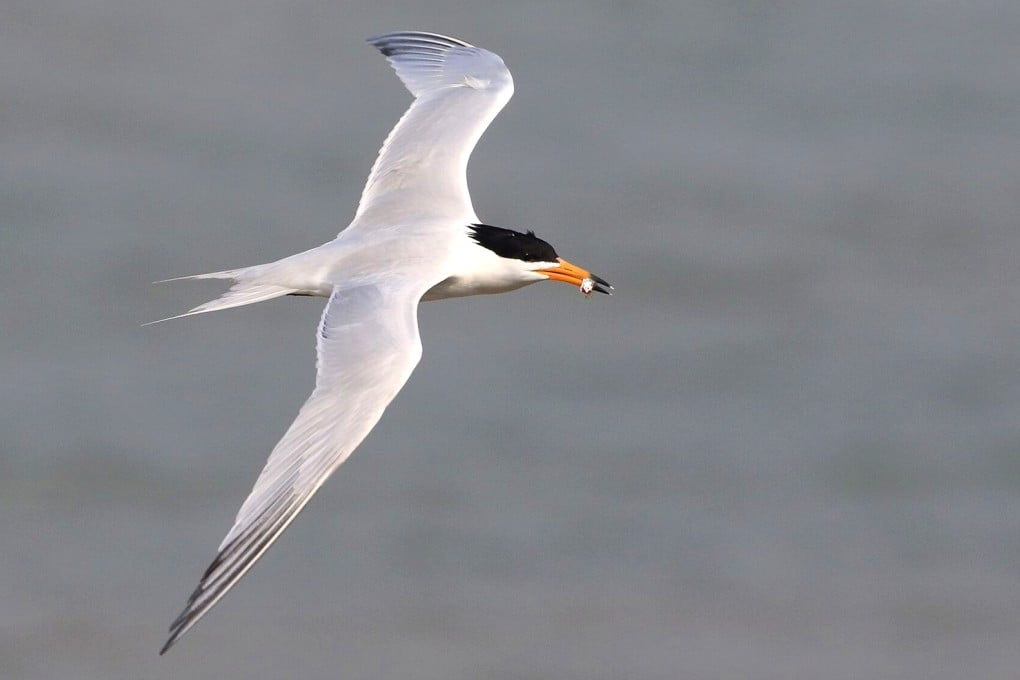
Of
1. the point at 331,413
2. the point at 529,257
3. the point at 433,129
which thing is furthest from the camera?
the point at 433,129

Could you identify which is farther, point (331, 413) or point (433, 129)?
point (433, 129)

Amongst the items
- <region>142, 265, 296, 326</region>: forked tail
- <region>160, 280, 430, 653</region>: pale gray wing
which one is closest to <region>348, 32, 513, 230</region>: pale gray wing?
<region>142, 265, 296, 326</region>: forked tail

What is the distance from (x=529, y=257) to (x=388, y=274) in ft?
2.87

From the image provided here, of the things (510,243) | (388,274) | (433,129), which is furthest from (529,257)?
(433,129)

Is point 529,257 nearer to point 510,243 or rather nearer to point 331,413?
point 510,243

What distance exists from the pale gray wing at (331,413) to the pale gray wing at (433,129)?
44.2 inches

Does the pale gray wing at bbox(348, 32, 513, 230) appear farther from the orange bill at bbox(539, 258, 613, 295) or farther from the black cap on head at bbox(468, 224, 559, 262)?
the orange bill at bbox(539, 258, 613, 295)

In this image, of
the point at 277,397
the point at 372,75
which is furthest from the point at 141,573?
the point at 372,75

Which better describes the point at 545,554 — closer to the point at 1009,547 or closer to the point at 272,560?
the point at 272,560

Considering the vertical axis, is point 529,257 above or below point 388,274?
above

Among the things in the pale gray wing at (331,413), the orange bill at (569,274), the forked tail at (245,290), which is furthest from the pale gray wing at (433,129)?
the pale gray wing at (331,413)

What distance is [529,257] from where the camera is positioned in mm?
8328

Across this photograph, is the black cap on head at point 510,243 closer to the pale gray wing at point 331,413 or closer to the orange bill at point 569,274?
the orange bill at point 569,274

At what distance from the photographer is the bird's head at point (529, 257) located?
26.9 ft
